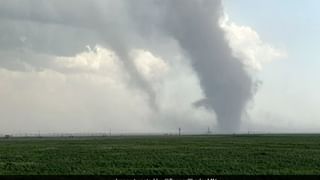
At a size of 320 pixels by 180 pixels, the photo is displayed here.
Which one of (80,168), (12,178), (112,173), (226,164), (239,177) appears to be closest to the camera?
(12,178)

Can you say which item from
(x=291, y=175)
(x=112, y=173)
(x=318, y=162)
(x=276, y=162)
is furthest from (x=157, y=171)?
(x=318, y=162)

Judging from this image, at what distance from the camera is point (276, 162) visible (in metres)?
73.2

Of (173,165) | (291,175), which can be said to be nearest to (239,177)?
(291,175)

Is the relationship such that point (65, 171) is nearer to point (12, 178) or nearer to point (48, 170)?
point (48, 170)

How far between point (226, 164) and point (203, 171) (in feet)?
29.5

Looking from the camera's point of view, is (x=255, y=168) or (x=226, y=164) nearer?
(x=255, y=168)

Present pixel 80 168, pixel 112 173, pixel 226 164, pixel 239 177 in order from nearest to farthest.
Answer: pixel 239 177, pixel 112 173, pixel 80 168, pixel 226 164

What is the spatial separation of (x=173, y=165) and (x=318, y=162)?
19817 mm

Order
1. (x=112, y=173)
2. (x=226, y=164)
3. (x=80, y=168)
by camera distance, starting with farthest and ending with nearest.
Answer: (x=226, y=164)
(x=80, y=168)
(x=112, y=173)

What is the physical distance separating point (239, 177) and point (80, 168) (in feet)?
63.5

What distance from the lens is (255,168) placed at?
64812mm

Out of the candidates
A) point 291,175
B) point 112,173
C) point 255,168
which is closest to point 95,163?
point 112,173

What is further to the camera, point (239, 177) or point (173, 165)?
point (173, 165)

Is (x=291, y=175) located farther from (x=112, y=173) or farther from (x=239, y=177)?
(x=112, y=173)
